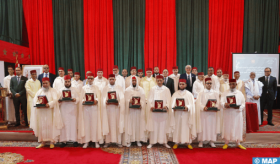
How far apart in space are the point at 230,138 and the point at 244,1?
27.3 ft

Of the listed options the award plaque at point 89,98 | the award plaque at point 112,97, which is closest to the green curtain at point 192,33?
the award plaque at point 112,97

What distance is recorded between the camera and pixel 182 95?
500cm

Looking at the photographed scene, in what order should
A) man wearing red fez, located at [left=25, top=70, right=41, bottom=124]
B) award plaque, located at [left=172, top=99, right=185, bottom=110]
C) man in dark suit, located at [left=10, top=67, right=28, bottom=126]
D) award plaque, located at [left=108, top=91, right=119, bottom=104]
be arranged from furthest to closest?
man in dark suit, located at [left=10, top=67, right=28, bottom=126] < man wearing red fez, located at [left=25, top=70, right=41, bottom=124] < award plaque, located at [left=108, top=91, right=119, bottom=104] < award plaque, located at [left=172, top=99, right=185, bottom=110]

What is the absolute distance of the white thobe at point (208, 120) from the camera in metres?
5.04

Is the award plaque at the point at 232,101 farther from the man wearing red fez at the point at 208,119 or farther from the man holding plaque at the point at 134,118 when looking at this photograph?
the man holding plaque at the point at 134,118

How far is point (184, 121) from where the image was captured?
4984 mm

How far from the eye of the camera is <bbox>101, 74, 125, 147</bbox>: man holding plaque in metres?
5.02

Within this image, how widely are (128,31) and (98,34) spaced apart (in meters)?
1.62

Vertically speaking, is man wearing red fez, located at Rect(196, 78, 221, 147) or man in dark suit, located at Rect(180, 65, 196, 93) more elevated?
man in dark suit, located at Rect(180, 65, 196, 93)

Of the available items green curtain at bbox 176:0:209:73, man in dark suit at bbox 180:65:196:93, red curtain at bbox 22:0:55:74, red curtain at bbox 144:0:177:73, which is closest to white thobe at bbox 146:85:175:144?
man in dark suit at bbox 180:65:196:93

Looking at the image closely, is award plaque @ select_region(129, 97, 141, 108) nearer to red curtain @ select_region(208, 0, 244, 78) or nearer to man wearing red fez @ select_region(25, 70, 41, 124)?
man wearing red fez @ select_region(25, 70, 41, 124)

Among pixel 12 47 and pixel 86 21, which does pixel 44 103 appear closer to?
pixel 12 47

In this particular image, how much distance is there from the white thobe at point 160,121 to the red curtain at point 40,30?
748 centimetres

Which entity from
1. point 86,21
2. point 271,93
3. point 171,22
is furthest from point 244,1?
point 86,21
